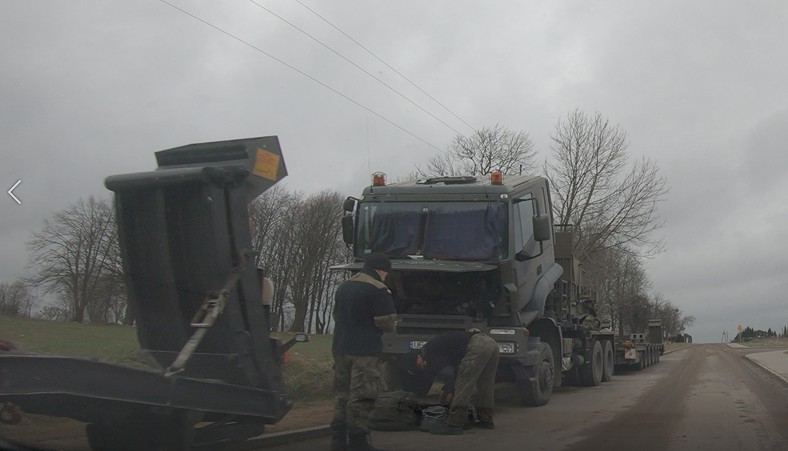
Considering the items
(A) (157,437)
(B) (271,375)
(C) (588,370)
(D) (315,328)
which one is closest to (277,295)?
(D) (315,328)

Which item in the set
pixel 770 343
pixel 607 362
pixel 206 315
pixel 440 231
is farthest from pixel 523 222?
pixel 770 343

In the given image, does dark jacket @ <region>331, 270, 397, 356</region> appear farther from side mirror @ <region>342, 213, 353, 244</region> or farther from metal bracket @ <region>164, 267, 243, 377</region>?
side mirror @ <region>342, 213, 353, 244</region>

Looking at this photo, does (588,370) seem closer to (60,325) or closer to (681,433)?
(681,433)

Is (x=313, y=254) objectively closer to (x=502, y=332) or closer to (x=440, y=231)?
(x=440, y=231)

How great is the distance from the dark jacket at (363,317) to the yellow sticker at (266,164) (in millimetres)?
1342

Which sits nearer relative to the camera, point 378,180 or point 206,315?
point 206,315

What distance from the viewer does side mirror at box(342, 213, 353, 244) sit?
39.3 feet

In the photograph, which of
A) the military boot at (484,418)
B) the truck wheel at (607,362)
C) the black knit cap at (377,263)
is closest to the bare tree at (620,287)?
the truck wheel at (607,362)

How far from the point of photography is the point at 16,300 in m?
6.95

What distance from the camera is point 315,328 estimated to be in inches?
397

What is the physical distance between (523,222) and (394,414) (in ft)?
13.1

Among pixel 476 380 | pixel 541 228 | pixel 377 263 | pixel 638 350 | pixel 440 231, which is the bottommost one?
pixel 476 380

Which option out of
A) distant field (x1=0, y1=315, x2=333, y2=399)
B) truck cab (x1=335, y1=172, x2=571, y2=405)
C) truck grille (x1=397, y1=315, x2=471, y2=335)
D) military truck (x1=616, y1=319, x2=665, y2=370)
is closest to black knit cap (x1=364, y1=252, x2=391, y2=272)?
distant field (x1=0, y1=315, x2=333, y2=399)

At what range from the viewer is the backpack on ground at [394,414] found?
941 centimetres
